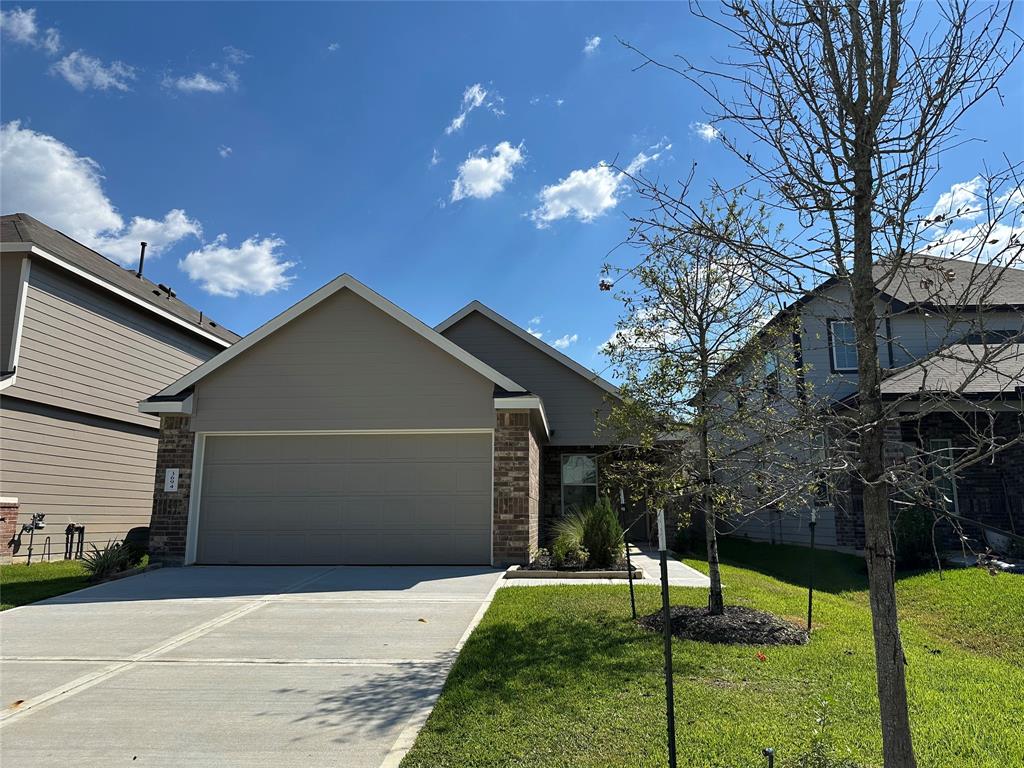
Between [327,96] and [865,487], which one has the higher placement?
[327,96]

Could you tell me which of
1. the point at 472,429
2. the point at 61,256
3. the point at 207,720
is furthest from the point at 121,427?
the point at 207,720

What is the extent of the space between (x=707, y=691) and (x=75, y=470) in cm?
1500

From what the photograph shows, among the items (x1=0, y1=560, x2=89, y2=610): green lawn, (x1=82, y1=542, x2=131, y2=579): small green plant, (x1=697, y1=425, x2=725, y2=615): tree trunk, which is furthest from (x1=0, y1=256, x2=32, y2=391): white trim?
(x1=697, y1=425, x2=725, y2=615): tree trunk

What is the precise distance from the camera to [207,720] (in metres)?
4.61

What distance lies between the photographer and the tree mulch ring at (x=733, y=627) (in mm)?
6613

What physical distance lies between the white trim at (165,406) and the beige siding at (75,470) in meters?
3.17

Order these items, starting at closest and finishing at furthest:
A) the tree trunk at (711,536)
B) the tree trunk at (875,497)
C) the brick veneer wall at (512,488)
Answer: the tree trunk at (875,497) < the tree trunk at (711,536) < the brick veneer wall at (512,488)

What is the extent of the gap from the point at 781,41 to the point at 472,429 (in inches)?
370

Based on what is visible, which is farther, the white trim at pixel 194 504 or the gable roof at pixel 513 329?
the gable roof at pixel 513 329

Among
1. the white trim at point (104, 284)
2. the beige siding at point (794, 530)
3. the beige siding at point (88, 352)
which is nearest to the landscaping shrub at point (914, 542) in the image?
the beige siding at point (794, 530)

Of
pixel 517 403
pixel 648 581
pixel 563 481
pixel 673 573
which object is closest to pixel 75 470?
pixel 517 403

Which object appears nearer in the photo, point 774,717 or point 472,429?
point 774,717

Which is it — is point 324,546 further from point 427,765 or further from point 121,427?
point 427,765

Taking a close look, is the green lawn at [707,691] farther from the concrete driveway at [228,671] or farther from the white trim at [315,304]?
the white trim at [315,304]
